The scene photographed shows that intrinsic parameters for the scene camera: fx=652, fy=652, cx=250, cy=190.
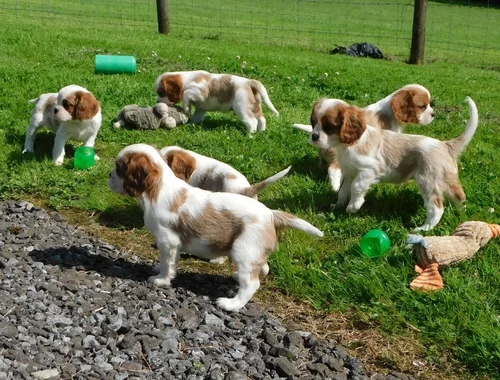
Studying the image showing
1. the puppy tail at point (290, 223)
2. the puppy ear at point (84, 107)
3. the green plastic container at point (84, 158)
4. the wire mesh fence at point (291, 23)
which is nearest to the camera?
the puppy tail at point (290, 223)

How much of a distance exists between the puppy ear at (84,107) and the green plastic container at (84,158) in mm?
362

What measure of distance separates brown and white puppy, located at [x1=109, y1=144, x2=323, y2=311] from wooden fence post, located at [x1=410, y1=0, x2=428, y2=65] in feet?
45.8

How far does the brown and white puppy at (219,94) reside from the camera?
8.62 metres

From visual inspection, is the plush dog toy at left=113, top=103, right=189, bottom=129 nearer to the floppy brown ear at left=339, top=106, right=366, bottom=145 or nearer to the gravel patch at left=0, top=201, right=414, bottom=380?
the floppy brown ear at left=339, top=106, right=366, bottom=145

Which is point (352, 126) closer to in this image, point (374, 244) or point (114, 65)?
point (374, 244)

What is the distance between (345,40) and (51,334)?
20.8 m

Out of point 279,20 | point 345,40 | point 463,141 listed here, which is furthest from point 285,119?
point 279,20

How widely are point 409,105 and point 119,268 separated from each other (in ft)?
12.6

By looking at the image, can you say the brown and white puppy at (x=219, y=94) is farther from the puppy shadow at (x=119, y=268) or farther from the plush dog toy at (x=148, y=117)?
the puppy shadow at (x=119, y=268)

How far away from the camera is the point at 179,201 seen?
4.70m

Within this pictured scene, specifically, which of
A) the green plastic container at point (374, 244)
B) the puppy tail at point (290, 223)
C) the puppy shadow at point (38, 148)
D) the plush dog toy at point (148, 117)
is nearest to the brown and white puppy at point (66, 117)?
the puppy shadow at point (38, 148)

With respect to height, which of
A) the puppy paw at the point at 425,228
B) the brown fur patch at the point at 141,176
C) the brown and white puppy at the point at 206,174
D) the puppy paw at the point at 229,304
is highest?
the brown fur patch at the point at 141,176

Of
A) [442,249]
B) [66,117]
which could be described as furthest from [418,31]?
[442,249]

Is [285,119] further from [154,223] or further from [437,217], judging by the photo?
[154,223]
